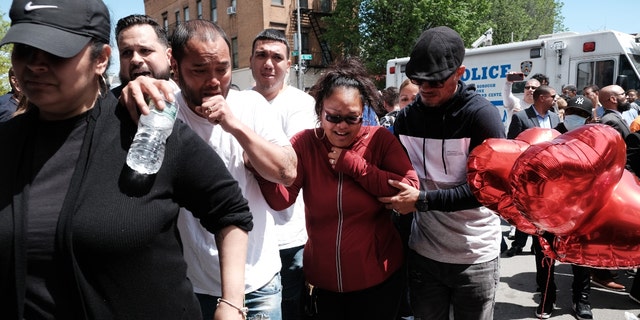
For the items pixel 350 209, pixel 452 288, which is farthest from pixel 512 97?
pixel 350 209

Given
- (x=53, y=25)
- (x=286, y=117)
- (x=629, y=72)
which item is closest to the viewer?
(x=53, y=25)

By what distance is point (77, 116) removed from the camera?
52.7 inches

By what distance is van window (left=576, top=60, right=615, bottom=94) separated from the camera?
8836 millimetres

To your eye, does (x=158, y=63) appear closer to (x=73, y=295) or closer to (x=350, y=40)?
(x=73, y=295)

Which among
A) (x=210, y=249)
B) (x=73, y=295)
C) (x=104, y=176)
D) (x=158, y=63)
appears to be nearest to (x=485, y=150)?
(x=210, y=249)

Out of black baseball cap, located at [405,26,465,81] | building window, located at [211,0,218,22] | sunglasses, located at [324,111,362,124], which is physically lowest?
sunglasses, located at [324,111,362,124]

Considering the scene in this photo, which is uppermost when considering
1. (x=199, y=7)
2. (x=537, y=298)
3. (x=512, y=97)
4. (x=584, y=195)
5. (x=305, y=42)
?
(x=199, y=7)

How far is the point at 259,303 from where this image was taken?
6.49 ft

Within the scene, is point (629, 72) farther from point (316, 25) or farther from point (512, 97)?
point (316, 25)

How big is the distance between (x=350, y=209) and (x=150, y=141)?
1.13m

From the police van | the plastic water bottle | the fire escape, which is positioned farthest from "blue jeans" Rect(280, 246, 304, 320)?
the fire escape

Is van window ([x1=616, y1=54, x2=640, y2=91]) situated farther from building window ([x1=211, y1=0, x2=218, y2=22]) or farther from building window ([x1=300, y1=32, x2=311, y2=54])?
building window ([x1=211, y1=0, x2=218, y2=22])

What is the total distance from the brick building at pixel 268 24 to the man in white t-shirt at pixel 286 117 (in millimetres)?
21072

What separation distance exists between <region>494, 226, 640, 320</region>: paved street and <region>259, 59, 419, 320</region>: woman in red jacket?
2.55 metres
